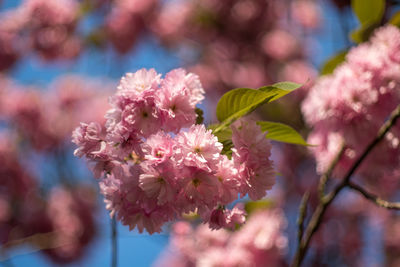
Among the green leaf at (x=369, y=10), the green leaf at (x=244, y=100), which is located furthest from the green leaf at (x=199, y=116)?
the green leaf at (x=369, y=10)

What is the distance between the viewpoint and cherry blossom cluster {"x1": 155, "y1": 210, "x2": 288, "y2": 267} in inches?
62.9

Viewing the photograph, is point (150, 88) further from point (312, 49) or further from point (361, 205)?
point (312, 49)

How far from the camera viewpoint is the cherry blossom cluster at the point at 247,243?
62.9 inches

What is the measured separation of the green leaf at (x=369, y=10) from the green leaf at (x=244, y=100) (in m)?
0.81

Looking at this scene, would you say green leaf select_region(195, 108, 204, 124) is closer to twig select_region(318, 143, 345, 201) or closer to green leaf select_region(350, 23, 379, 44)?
twig select_region(318, 143, 345, 201)

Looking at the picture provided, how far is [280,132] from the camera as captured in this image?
3.22ft

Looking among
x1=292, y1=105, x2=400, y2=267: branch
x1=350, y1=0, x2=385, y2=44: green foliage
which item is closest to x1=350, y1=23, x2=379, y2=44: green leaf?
x1=350, y1=0, x2=385, y2=44: green foliage

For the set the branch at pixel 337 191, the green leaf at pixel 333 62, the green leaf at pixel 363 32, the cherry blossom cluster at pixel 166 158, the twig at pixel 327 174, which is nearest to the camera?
the cherry blossom cluster at pixel 166 158

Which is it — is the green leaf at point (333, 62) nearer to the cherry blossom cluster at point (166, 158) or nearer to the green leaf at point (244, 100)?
the green leaf at point (244, 100)

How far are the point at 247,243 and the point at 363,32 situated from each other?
3.06ft

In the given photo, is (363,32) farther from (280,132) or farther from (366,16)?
(280,132)

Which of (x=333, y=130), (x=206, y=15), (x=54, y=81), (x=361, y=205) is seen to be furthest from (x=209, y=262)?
(x=54, y=81)

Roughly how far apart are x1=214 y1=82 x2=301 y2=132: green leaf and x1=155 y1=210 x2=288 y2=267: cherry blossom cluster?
0.74 metres

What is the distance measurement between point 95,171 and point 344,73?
35.8 inches
